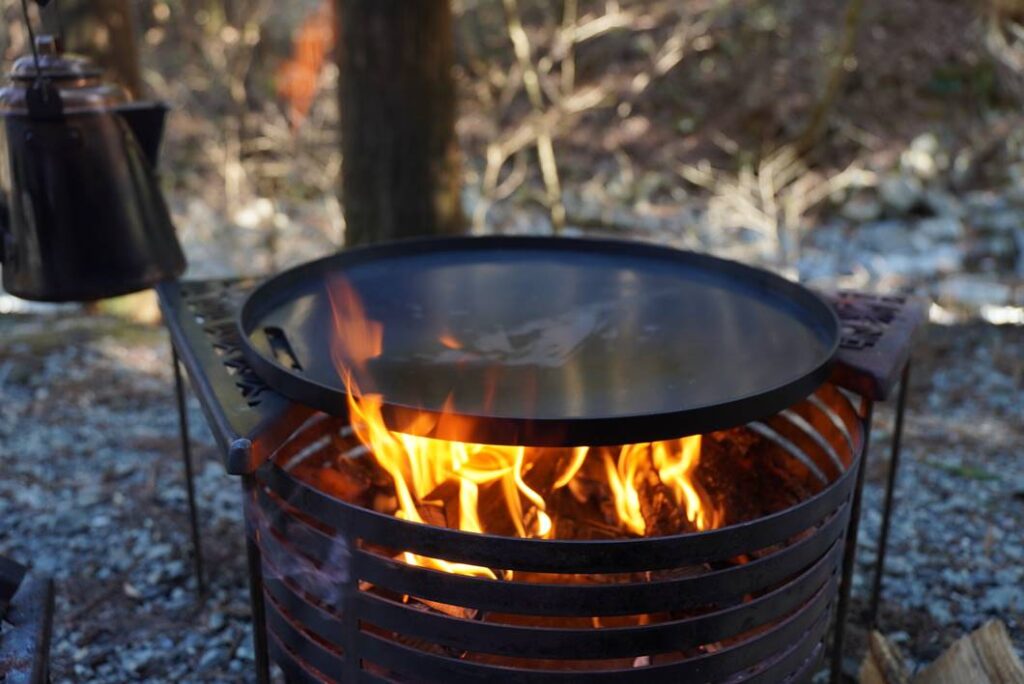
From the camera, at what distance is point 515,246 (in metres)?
2.87

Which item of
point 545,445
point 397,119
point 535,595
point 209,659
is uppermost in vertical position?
point 397,119

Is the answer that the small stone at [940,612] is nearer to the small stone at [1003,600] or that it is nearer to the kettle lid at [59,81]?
the small stone at [1003,600]

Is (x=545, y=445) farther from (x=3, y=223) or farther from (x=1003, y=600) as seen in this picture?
(x=1003, y=600)

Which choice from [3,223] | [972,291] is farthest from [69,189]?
[972,291]

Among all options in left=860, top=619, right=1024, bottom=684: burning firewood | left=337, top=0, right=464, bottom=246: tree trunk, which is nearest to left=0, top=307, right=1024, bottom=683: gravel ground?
left=860, top=619, right=1024, bottom=684: burning firewood

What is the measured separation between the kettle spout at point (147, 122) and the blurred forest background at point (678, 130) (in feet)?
14.8

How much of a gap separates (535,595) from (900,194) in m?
8.45

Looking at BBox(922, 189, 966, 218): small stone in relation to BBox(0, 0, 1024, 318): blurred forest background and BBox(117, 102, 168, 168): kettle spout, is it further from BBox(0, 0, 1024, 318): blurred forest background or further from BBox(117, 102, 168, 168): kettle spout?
BBox(117, 102, 168, 168): kettle spout

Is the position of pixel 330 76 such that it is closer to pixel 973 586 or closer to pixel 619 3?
pixel 619 3

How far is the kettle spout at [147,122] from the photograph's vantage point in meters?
2.46

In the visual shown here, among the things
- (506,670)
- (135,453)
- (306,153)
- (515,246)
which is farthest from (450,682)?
(306,153)

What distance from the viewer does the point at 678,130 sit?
409 inches

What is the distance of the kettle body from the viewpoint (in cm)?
228

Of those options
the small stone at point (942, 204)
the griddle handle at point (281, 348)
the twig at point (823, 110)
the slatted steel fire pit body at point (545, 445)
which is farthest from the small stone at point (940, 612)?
the twig at point (823, 110)
